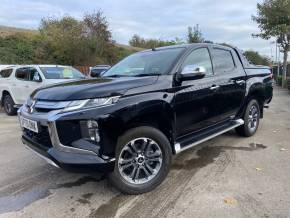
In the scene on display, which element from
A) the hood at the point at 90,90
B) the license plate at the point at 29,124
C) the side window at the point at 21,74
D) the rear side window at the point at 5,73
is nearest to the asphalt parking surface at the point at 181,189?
the license plate at the point at 29,124

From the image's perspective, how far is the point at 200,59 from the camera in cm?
487

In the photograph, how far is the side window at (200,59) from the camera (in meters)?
4.58

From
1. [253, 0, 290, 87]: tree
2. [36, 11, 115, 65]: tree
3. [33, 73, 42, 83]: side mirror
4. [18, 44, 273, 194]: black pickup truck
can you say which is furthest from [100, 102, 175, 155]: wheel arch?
[36, 11, 115, 65]: tree

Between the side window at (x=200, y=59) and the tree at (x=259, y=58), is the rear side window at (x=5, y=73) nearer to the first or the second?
the side window at (x=200, y=59)

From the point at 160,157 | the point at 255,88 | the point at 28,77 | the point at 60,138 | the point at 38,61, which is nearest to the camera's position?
the point at 60,138

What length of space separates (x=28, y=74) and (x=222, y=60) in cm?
699

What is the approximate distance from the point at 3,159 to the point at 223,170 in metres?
3.63

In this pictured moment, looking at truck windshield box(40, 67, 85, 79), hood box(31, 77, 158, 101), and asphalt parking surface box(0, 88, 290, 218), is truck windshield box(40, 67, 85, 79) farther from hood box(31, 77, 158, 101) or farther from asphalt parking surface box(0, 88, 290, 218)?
hood box(31, 77, 158, 101)

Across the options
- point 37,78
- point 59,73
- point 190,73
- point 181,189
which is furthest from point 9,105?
point 181,189

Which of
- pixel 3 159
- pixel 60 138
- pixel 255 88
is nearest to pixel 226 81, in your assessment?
pixel 255 88

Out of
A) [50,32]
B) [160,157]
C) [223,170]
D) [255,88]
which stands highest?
[50,32]

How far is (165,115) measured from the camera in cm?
400

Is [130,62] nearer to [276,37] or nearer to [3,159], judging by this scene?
[3,159]

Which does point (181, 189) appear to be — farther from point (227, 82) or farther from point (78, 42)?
point (78, 42)
